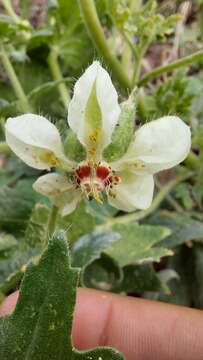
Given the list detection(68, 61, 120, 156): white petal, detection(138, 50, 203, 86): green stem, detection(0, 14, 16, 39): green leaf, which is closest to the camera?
detection(68, 61, 120, 156): white petal

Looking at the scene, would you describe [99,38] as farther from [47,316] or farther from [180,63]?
[47,316]

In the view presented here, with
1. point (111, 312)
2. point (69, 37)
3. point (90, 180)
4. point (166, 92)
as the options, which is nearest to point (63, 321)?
point (90, 180)

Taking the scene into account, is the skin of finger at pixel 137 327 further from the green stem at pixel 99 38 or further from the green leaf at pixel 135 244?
the green stem at pixel 99 38

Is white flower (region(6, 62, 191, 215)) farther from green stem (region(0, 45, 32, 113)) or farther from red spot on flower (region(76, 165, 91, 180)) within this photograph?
green stem (region(0, 45, 32, 113))

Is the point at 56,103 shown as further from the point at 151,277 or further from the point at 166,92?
the point at 151,277

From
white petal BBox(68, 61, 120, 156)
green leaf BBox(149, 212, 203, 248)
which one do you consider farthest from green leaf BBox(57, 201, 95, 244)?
white petal BBox(68, 61, 120, 156)

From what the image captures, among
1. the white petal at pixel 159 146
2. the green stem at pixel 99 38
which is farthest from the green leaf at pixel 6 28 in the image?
the white petal at pixel 159 146
